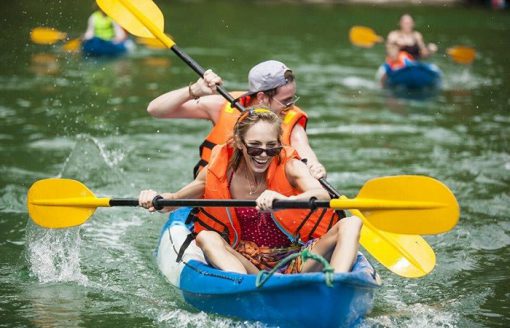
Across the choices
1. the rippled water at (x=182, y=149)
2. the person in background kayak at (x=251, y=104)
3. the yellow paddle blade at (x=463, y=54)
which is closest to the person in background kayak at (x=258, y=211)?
the rippled water at (x=182, y=149)

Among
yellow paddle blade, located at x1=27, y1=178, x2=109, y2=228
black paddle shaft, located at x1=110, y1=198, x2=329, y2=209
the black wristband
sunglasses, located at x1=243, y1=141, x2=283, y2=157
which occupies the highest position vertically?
sunglasses, located at x1=243, y1=141, x2=283, y2=157

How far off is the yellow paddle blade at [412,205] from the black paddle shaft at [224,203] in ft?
0.84

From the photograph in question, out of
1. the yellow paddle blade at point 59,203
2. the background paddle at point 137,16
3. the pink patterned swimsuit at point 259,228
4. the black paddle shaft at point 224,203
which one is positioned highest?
the background paddle at point 137,16

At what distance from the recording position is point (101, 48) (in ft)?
44.0

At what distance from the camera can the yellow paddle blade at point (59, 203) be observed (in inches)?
196

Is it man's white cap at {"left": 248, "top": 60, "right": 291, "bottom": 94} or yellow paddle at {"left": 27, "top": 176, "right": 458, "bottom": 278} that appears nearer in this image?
yellow paddle at {"left": 27, "top": 176, "right": 458, "bottom": 278}

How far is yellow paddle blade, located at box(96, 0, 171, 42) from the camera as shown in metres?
6.33

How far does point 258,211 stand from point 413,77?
771 cm

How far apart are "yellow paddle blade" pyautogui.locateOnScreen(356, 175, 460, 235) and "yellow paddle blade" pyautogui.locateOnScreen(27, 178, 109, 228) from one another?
1600mm

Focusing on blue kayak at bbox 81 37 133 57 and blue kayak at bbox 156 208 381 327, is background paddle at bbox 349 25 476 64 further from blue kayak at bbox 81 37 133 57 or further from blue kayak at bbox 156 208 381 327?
blue kayak at bbox 156 208 381 327

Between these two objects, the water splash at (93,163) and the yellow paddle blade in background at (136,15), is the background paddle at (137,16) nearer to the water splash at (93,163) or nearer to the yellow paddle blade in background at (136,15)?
the yellow paddle blade in background at (136,15)

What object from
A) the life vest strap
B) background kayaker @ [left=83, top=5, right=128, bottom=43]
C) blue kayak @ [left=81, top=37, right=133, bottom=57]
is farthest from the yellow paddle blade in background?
background kayaker @ [left=83, top=5, right=128, bottom=43]

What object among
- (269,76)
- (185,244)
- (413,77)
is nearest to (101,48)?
(413,77)

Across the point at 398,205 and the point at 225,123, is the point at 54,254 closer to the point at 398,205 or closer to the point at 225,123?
the point at 225,123
